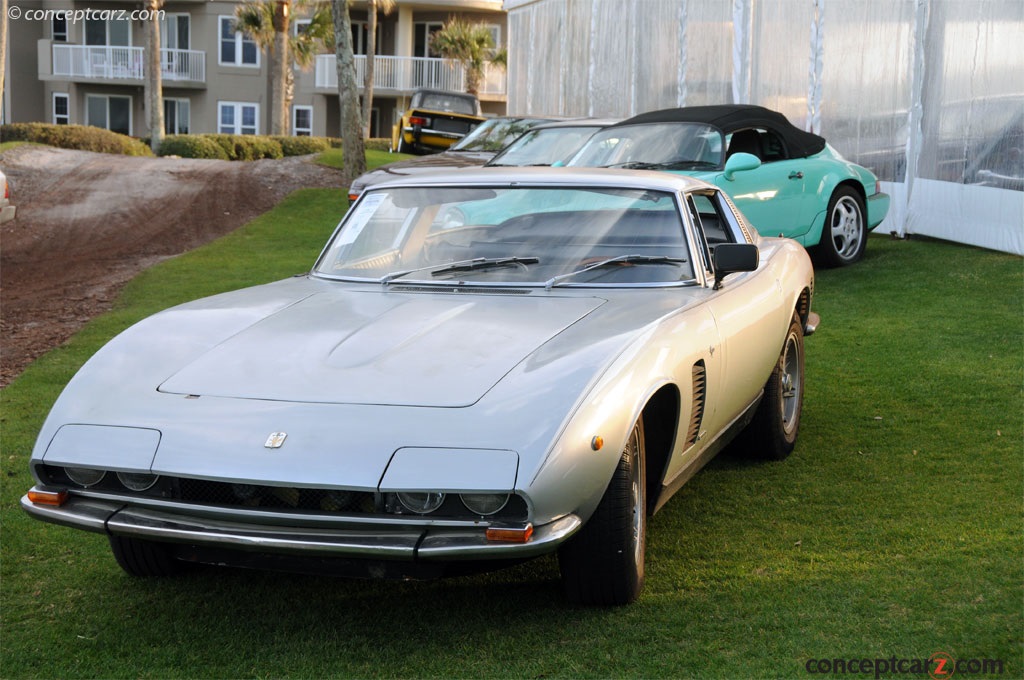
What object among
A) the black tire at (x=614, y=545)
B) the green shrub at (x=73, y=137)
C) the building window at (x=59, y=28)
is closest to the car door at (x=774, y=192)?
the black tire at (x=614, y=545)

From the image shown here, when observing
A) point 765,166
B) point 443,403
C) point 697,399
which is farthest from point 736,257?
point 765,166

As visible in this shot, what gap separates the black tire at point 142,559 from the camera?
13.7 feet

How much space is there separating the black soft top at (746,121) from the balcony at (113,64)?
1239 inches

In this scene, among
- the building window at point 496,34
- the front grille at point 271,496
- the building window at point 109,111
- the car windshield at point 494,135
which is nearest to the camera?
the front grille at point 271,496

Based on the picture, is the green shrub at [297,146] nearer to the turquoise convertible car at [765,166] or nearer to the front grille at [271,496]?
the turquoise convertible car at [765,166]

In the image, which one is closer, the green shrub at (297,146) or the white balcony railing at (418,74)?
the green shrub at (297,146)

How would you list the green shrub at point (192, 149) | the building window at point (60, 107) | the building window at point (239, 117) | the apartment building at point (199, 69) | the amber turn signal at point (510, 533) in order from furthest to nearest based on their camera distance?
the building window at point (60, 107) < the building window at point (239, 117) < the apartment building at point (199, 69) < the green shrub at point (192, 149) < the amber turn signal at point (510, 533)

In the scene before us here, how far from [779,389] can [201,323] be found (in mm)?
2728

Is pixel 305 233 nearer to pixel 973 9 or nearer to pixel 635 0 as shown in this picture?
pixel 635 0

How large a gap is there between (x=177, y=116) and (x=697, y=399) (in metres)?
39.1

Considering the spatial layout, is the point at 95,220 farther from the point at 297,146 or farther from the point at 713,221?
the point at 297,146

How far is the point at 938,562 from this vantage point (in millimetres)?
4227

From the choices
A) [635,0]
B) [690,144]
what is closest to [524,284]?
[690,144]

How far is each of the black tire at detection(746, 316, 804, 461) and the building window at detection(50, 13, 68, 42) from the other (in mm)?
40297
